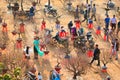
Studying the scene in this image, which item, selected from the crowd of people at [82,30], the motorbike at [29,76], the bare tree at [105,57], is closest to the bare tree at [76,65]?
the crowd of people at [82,30]

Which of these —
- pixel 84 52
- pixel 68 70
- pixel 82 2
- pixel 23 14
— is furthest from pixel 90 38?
pixel 82 2

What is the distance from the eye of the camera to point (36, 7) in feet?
93.5

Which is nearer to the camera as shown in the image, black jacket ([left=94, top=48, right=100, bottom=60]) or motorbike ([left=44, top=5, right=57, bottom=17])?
black jacket ([left=94, top=48, right=100, bottom=60])

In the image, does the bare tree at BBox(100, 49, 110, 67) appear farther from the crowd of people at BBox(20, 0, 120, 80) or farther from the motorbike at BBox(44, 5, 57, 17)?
the motorbike at BBox(44, 5, 57, 17)

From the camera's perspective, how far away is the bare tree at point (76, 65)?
1913 centimetres

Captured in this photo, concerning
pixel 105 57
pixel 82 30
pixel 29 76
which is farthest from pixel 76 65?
pixel 82 30

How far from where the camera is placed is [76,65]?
63.6 ft

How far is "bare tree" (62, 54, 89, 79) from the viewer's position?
19.1 metres

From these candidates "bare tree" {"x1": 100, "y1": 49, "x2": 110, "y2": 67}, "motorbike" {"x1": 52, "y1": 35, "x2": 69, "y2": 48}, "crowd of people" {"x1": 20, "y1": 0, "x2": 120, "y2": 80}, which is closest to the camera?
"crowd of people" {"x1": 20, "y1": 0, "x2": 120, "y2": 80}

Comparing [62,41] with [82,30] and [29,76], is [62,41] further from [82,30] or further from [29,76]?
[29,76]

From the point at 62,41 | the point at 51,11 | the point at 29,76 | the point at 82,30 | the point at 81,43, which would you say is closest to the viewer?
the point at 29,76

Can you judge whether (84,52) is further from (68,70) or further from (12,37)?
(12,37)

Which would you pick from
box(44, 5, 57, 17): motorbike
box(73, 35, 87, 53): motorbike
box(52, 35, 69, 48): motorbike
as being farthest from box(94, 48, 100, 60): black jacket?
box(44, 5, 57, 17): motorbike

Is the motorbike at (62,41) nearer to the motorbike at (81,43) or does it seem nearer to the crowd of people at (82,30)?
the crowd of people at (82,30)
